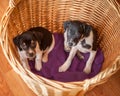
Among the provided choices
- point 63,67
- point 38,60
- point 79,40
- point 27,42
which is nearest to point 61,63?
point 63,67

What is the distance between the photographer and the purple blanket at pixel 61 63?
127cm

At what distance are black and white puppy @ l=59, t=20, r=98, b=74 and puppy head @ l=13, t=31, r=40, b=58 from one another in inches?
7.1

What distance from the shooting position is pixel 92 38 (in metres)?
1.22

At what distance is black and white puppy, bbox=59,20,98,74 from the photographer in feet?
3.72

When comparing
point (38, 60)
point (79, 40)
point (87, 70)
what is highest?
point (79, 40)

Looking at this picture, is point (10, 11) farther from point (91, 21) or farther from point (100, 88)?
point (100, 88)

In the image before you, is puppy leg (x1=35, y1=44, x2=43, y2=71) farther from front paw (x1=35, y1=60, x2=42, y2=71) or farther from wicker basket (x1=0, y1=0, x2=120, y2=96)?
wicker basket (x1=0, y1=0, x2=120, y2=96)

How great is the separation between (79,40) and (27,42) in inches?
10.3

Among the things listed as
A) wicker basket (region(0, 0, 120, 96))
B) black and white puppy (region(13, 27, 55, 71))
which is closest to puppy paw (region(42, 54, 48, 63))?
black and white puppy (region(13, 27, 55, 71))

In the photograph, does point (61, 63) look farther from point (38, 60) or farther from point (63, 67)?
point (38, 60)

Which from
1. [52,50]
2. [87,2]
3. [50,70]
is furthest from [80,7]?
[50,70]

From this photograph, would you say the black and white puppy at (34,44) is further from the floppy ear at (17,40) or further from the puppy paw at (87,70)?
the puppy paw at (87,70)

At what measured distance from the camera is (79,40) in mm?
1167

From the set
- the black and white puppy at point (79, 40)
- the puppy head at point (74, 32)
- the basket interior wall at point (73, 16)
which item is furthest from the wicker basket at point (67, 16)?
the puppy head at point (74, 32)
